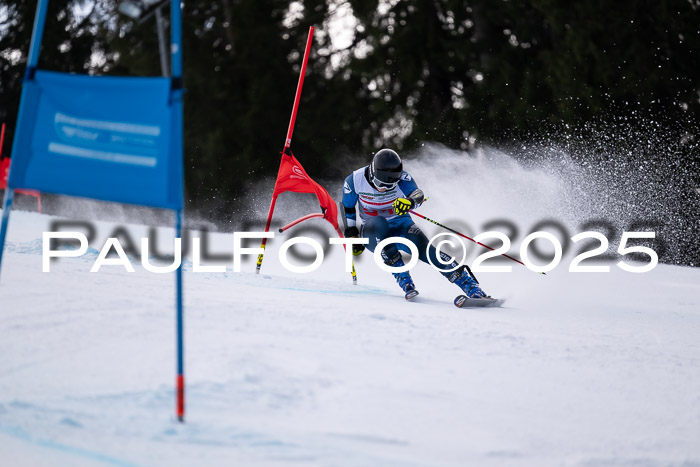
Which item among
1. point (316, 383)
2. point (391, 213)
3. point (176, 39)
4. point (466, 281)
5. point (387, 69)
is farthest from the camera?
point (387, 69)

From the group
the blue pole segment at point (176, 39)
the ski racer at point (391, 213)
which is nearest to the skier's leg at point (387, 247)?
the ski racer at point (391, 213)

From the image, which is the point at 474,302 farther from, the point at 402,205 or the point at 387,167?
the point at 387,167

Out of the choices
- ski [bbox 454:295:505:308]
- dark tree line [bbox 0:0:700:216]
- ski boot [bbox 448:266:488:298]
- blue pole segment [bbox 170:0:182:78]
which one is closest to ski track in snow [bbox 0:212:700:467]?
ski [bbox 454:295:505:308]

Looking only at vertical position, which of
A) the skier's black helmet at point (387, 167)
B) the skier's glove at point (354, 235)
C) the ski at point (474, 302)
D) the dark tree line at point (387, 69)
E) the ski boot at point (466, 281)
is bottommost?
the ski at point (474, 302)

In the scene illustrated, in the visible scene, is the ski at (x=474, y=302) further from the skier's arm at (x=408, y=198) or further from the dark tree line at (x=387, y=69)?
the dark tree line at (x=387, y=69)

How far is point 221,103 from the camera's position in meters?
20.1

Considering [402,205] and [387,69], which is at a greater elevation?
[387,69]

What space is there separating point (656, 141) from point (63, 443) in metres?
11.9

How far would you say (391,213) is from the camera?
6.38m

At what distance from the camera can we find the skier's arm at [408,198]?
6.09 metres

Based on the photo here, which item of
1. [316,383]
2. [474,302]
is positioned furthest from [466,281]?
[316,383]

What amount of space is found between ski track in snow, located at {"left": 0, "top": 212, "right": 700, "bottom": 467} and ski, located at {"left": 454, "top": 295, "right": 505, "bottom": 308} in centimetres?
48

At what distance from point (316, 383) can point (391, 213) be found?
3157mm

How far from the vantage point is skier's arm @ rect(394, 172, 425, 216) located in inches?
240
